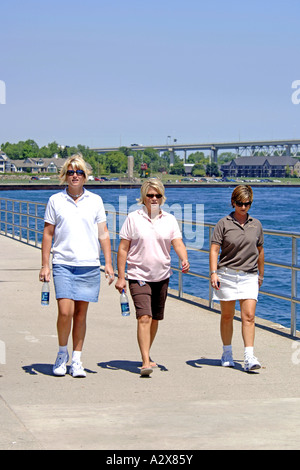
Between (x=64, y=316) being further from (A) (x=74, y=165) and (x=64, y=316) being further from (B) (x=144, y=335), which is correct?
(A) (x=74, y=165)

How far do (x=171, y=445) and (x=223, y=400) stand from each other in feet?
3.83

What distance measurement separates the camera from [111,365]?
664 centimetres

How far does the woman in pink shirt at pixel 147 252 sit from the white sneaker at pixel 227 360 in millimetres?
658

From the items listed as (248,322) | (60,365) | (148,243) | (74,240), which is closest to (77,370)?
(60,365)

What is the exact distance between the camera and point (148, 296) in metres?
6.32

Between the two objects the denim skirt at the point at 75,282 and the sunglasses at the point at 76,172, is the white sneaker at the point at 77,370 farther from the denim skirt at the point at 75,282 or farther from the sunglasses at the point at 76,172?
the sunglasses at the point at 76,172

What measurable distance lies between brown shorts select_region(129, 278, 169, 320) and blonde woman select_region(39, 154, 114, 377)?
0.29 metres

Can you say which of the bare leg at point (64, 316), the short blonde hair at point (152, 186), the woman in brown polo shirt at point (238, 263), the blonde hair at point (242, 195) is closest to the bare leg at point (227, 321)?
the woman in brown polo shirt at point (238, 263)

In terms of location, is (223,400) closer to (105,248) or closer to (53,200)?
(105,248)

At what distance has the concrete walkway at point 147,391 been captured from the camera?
4570mm

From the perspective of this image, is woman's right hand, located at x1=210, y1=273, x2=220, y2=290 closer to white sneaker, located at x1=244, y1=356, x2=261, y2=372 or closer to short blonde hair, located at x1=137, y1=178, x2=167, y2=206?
white sneaker, located at x1=244, y1=356, x2=261, y2=372

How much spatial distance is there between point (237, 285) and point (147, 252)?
85 cm
